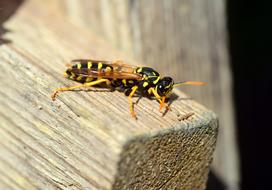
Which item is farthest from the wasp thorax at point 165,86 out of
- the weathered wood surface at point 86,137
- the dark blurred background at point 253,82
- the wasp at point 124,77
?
the dark blurred background at point 253,82

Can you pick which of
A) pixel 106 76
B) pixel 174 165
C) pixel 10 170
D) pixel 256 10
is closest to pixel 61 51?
pixel 106 76

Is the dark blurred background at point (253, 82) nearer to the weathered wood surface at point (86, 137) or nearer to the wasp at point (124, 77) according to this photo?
the wasp at point (124, 77)

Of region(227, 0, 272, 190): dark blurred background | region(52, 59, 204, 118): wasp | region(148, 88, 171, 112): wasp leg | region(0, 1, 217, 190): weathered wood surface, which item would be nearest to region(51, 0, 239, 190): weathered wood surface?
region(52, 59, 204, 118): wasp

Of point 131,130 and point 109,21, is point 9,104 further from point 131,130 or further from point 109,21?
point 109,21

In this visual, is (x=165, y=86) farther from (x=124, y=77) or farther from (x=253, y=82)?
(x=253, y=82)

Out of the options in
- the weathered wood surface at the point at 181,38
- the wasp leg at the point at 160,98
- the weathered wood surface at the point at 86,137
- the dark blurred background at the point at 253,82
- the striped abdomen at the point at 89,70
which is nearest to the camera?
the weathered wood surface at the point at 86,137

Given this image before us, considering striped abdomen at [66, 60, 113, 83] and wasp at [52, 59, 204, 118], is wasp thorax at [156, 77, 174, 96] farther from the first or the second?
striped abdomen at [66, 60, 113, 83]
